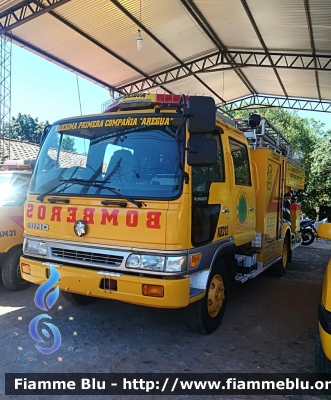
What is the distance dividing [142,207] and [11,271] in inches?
123

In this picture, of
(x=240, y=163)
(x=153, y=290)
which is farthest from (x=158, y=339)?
(x=240, y=163)

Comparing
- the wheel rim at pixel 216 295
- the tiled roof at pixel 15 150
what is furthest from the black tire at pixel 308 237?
the tiled roof at pixel 15 150

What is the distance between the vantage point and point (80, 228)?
3.54 meters

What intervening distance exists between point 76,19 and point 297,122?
17615mm

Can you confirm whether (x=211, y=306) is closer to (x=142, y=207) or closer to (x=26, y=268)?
(x=142, y=207)

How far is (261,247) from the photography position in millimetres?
5477

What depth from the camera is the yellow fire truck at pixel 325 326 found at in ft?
8.79

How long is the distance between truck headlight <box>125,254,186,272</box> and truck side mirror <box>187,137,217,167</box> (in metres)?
0.89

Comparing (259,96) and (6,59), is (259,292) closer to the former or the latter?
(6,59)

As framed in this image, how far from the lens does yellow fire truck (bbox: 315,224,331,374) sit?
2.68m

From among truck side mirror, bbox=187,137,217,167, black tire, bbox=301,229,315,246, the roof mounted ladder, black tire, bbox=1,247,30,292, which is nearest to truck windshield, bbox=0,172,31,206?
black tire, bbox=1,247,30,292

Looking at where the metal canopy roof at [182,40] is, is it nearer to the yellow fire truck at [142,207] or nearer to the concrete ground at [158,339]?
the yellow fire truck at [142,207]

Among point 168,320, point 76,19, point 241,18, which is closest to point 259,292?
point 168,320

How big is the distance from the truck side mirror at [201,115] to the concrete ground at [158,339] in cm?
212
